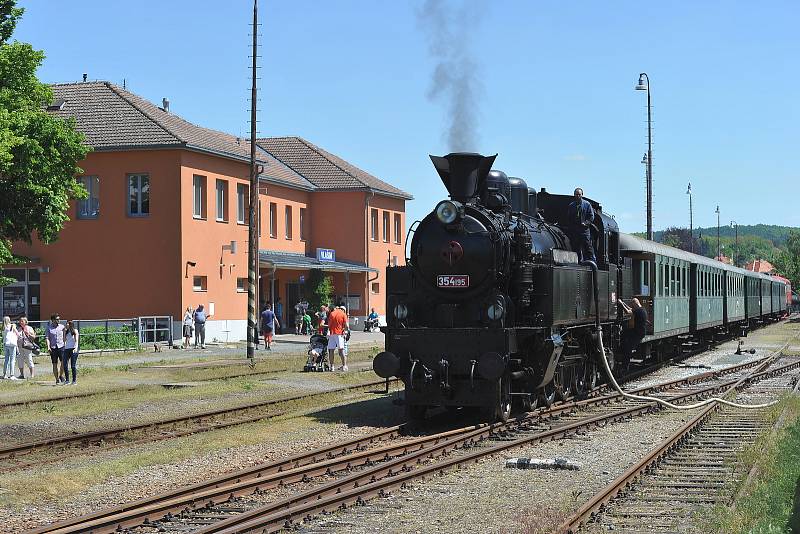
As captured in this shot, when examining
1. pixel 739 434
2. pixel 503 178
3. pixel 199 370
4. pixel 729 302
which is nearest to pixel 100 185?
pixel 199 370

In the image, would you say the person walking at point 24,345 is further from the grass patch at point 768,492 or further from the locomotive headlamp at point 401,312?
the grass patch at point 768,492

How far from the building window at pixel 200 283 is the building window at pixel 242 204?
375 centimetres

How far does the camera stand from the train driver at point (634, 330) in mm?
22047

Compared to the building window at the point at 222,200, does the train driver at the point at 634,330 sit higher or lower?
lower

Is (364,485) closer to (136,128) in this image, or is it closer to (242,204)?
(136,128)

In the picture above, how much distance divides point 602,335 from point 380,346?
20147 mm

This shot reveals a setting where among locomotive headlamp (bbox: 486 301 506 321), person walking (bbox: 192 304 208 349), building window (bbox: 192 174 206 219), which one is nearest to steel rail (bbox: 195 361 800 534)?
locomotive headlamp (bbox: 486 301 506 321)

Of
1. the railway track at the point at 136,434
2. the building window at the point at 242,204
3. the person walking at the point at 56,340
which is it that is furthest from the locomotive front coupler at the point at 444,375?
the building window at the point at 242,204

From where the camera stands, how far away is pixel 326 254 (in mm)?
50469

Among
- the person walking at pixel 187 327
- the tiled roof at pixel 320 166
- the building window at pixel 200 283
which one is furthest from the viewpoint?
the tiled roof at pixel 320 166

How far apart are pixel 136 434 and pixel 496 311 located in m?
5.44

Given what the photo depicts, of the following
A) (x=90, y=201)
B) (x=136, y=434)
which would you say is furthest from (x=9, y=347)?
(x=90, y=201)

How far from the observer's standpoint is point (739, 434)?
1451 cm

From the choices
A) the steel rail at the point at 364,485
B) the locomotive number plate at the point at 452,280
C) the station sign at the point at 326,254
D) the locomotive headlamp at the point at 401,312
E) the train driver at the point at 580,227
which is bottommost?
the steel rail at the point at 364,485
